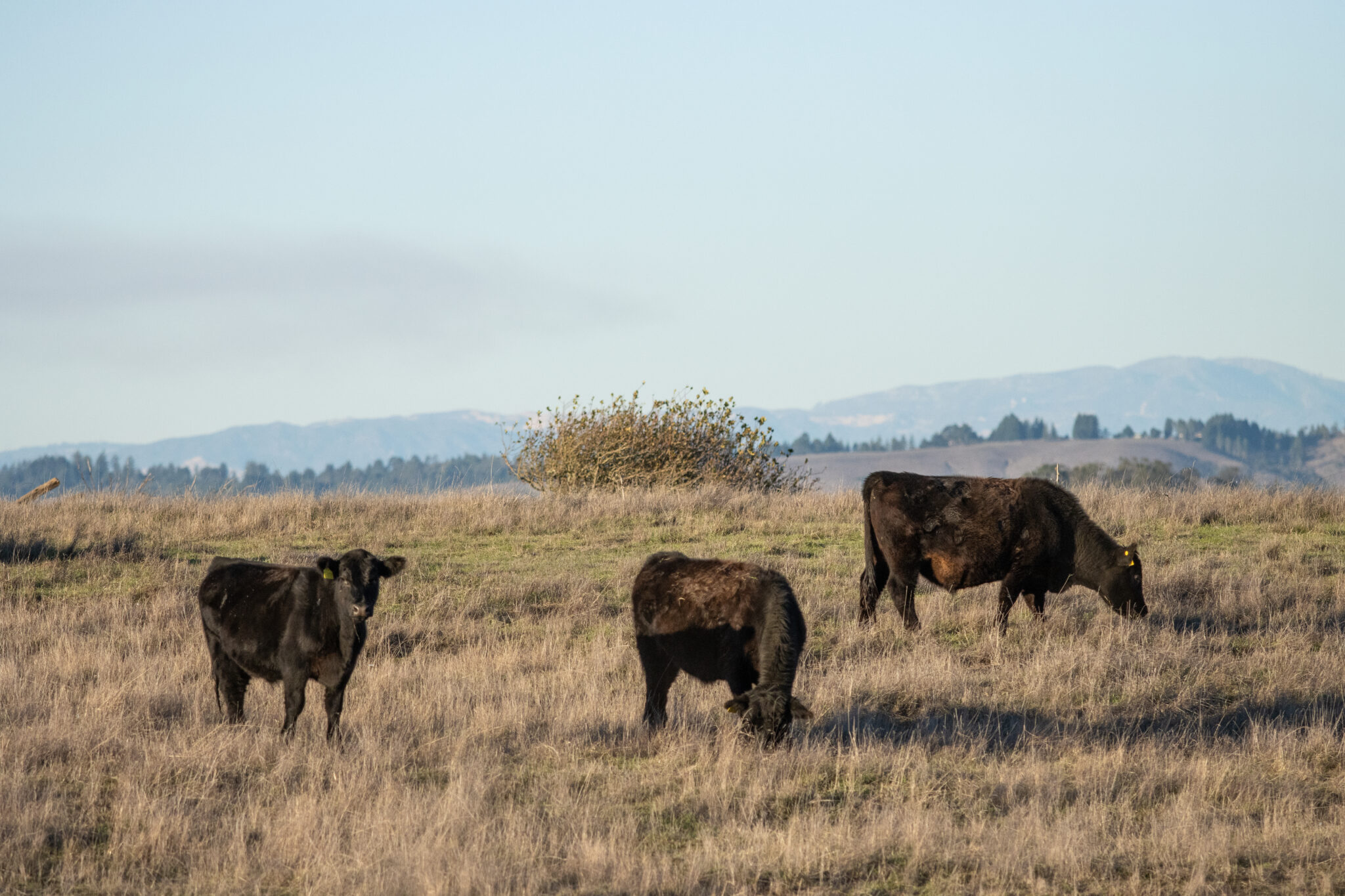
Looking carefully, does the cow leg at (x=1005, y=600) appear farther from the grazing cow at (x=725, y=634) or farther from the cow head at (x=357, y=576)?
the cow head at (x=357, y=576)

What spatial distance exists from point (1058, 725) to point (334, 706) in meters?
5.85

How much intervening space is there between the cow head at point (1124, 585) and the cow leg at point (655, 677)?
20.2ft

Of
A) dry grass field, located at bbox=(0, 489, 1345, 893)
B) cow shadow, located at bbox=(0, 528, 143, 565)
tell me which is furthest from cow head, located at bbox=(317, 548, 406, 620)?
cow shadow, located at bbox=(0, 528, 143, 565)

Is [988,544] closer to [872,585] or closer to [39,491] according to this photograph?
[872,585]

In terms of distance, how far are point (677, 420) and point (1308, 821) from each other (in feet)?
70.4

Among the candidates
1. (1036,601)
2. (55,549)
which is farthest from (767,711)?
(55,549)

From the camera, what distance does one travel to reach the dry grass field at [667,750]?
21.7 feet

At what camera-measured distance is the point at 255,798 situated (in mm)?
7574

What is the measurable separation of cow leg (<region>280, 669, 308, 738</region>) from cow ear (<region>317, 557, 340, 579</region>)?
31.4 inches

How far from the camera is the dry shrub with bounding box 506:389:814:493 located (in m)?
27.3

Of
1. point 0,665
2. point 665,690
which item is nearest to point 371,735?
point 665,690

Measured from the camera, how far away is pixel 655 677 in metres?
9.44

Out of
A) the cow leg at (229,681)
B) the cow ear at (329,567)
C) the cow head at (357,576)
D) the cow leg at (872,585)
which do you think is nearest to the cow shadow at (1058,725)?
the cow leg at (872,585)

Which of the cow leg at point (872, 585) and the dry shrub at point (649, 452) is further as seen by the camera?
the dry shrub at point (649, 452)
